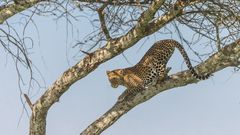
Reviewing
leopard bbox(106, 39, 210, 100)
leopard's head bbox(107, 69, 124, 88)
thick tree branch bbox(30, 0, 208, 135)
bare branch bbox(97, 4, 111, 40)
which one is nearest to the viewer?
thick tree branch bbox(30, 0, 208, 135)

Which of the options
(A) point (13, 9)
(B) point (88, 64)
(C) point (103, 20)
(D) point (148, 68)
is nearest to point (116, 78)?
(D) point (148, 68)

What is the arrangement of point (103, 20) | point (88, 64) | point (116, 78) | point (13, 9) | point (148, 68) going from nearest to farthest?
point (13, 9)
point (88, 64)
point (103, 20)
point (148, 68)
point (116, 78)

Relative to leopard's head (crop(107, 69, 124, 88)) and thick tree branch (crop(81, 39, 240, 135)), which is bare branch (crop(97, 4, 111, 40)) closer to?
thick tree branch (crop(81, 39, 240, 135))

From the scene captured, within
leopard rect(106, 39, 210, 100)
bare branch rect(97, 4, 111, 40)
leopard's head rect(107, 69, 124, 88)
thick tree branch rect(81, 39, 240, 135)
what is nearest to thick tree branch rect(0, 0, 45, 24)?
bare branch rect(97, 4, 111, 40)

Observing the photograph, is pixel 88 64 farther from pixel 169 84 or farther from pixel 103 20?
pixel 169 84

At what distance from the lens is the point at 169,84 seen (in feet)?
19.9

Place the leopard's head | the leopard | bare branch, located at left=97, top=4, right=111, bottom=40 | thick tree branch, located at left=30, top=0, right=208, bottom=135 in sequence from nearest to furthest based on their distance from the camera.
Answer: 1. thick tree branch, located at left=30, top=0, right=208, bottom=135
2. bare branch, located at left=97, top=4, right=111, bottom=40
3. the leopard
4. the leopard's head

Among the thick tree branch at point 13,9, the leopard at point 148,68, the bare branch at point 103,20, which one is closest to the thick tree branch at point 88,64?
the bare branch at point 103,20

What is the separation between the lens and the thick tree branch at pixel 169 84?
18.7 feet

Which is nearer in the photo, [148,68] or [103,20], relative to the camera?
[103,20]

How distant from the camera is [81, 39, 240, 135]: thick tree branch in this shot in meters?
5.69

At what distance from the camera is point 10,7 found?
18.5ft

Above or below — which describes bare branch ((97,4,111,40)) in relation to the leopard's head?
below

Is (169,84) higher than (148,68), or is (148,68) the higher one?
(148,68)
